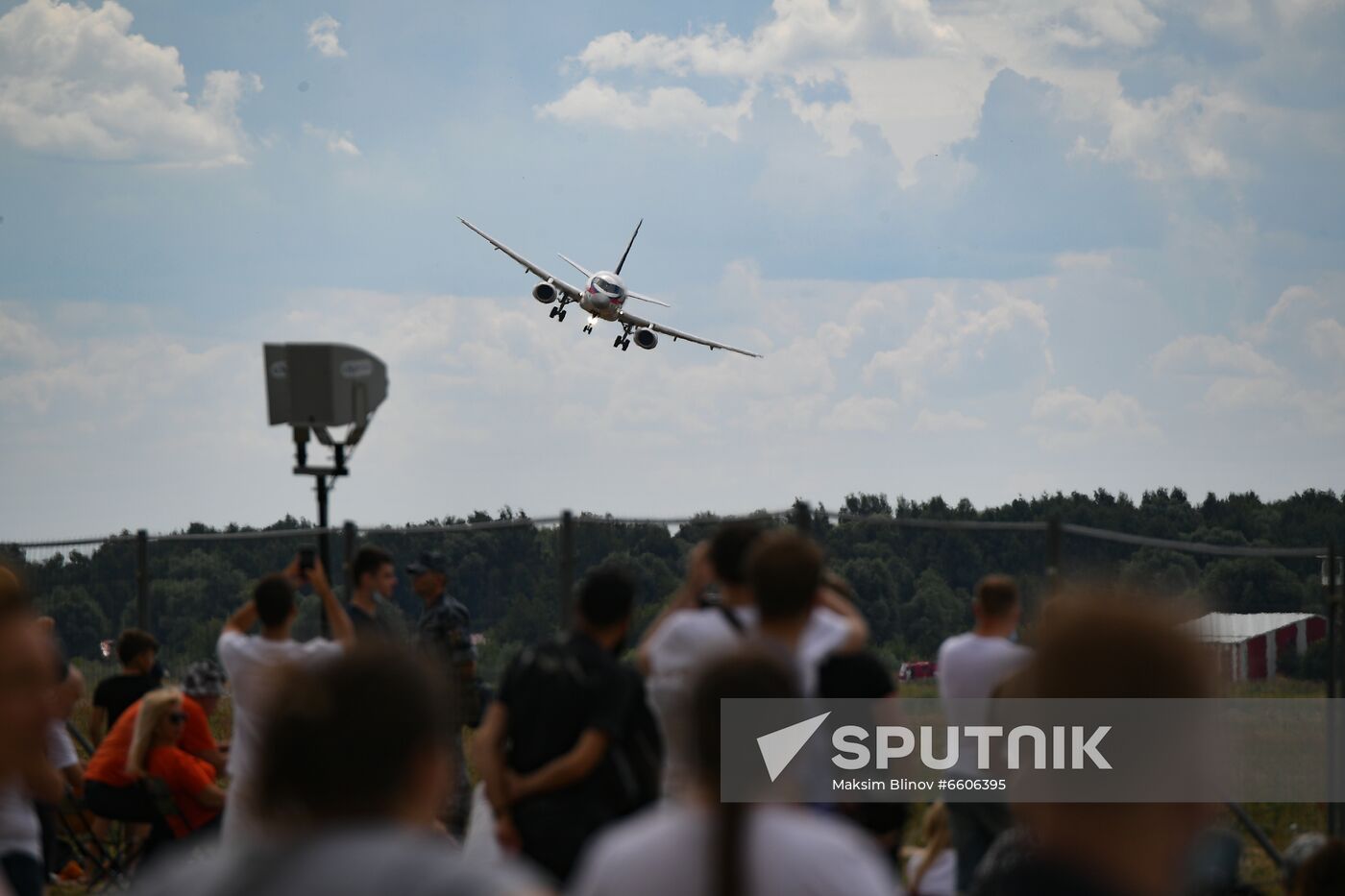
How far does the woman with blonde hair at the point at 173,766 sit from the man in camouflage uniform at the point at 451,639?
1239 millimetres

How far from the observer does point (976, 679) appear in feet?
20.9

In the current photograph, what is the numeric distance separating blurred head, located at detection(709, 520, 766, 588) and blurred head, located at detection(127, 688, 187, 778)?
4041mm

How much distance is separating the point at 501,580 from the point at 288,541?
1.58 meters

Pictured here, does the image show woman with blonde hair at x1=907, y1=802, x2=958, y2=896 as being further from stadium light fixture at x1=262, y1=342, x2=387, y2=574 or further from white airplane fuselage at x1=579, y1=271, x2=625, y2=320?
white airplane fuselage at x1=579, y1=271, x2=625, y2=320

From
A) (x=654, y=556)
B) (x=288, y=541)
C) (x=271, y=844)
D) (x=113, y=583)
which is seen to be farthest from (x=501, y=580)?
(x=271, y=844)

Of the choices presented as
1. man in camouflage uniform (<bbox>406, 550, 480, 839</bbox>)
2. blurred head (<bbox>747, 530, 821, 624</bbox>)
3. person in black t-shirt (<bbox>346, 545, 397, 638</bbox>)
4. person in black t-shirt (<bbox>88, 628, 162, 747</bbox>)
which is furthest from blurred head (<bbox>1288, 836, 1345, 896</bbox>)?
person in black t-shirt (<bbox>88, 628, 162, 747</bbox>)

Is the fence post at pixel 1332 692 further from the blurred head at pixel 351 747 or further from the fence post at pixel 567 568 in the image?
the blurred head at pixel 351 747

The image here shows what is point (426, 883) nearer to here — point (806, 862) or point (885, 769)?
point (806, 862)

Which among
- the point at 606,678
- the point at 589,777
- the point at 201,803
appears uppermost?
the point at 606,678

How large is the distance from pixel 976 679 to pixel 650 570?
271 centimetres

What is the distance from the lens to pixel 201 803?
309 inches

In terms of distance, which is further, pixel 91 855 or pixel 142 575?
pixel 142 575

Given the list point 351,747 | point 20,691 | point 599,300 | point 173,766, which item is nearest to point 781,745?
point 351,747

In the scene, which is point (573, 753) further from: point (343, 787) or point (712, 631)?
point (343, 787)
